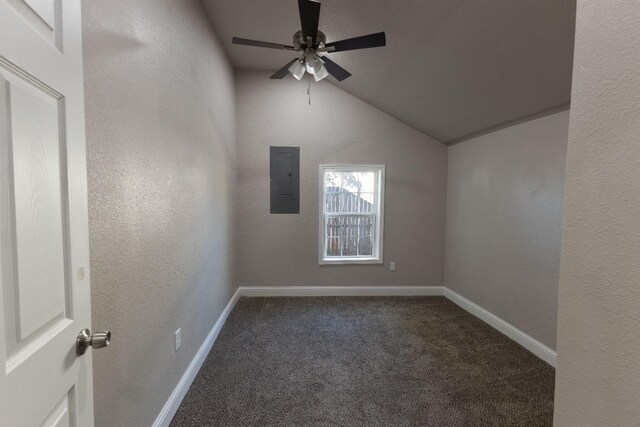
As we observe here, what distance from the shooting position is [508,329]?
9.13 ft

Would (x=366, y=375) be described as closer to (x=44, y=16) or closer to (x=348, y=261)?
(x=348, y=261)

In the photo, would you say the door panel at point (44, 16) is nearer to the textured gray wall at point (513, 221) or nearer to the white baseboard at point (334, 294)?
the white baseboard at point (334, 294)

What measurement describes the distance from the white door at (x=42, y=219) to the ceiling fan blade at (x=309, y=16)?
3.93 ft

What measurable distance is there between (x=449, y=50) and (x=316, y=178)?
82.7 inches

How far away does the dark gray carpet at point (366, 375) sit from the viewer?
180 centimetres

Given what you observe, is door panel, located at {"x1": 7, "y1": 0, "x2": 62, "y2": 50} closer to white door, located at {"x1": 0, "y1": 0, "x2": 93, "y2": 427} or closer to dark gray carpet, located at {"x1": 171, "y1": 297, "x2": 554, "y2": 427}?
white door, located at {"x1": 0, "y1": 0, "x2": 93, "y2": 427}

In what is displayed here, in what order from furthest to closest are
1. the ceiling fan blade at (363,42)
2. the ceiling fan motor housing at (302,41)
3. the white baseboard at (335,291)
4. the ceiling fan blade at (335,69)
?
the white baseboard at (335,291) → the ceiling fan blade at (335,69) → the ceiling fan motor housing at (302,41) → the ceiling fan blade at (363,42)

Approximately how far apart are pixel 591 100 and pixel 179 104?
207 cm

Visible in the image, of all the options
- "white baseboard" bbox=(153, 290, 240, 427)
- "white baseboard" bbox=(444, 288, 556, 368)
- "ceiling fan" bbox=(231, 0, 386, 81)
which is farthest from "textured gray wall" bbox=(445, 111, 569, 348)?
"white baseboard" bbox=(153, 290, 240, 427)

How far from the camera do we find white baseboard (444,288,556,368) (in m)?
2.37

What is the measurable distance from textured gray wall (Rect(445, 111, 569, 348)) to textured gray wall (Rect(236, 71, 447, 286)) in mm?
394

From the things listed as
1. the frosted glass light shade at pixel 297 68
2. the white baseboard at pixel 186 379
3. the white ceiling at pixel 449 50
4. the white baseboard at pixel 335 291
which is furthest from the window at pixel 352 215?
the white baseboard at pixel 186 379

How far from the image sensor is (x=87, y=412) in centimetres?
83

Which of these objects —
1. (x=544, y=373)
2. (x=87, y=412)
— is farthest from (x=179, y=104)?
(x=544, y=373)
